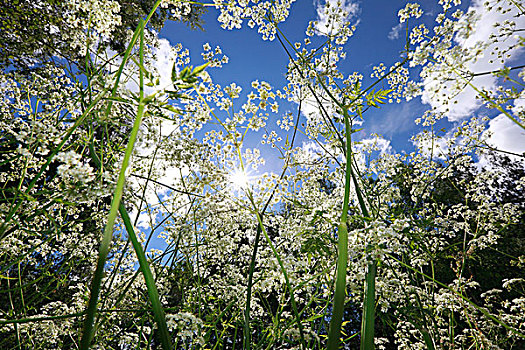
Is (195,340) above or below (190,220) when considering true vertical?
below

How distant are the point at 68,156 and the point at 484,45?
199cm

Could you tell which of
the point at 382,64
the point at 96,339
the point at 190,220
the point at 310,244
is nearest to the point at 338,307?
the point at 310,244

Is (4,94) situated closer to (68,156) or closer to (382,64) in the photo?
(68,156)

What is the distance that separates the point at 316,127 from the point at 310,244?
1615mm

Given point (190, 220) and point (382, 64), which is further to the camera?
point (382, 64)

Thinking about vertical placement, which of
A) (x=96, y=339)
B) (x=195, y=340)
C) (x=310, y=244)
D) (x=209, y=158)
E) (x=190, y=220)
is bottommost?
(x=96, y=339)

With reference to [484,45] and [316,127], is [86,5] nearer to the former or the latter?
[316,127]

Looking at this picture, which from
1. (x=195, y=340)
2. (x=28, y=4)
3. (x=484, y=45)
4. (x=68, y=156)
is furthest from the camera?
(x=28, y=4)

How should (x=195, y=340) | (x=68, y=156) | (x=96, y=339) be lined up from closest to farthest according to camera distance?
(x=68, y=156) < (x=195, y=340) < (x=96, y=339)

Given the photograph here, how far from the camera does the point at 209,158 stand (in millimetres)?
2844

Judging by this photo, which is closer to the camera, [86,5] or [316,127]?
[86,5]

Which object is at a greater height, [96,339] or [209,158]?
[209,158]

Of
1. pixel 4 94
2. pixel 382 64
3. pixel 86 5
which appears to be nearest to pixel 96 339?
pixel 86 5

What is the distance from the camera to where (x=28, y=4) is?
20.7 ft
